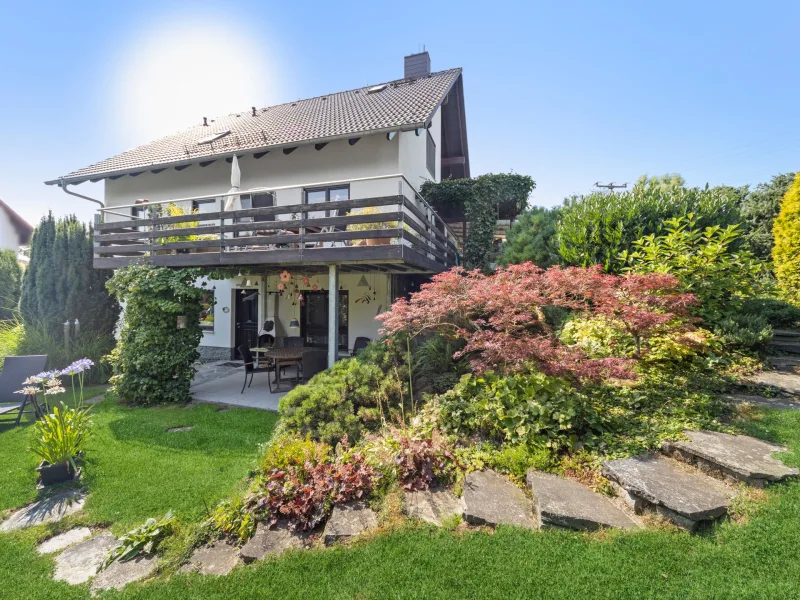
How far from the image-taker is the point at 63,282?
1046cm

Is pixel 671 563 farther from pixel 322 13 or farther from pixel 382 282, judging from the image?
pixel 322 13

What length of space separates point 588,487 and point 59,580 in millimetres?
4064

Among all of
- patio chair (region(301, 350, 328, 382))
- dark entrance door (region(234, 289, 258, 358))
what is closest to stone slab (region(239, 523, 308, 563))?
patio chair (region(301, 350, 328, 382))

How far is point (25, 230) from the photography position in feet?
81.8

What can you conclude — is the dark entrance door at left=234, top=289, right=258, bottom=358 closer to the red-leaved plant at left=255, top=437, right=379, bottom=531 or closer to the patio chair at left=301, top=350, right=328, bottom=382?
the patio chair at left=301, top=350, right=328, bottom=382

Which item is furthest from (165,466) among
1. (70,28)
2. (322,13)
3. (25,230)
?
(25,230)

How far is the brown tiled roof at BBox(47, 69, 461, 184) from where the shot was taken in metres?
9.45

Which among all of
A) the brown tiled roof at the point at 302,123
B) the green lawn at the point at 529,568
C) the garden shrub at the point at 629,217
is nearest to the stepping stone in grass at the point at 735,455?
the green lawn at the point at 529,568

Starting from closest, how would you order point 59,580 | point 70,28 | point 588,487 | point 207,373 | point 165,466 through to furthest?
point 59,580 → point 588,487 → point 165,466 → point 70,28 → point 207,373

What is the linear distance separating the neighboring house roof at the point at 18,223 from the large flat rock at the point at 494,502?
110 feet

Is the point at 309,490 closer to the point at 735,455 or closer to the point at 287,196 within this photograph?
the point at 735,455

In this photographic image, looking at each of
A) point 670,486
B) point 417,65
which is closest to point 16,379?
point 670,486

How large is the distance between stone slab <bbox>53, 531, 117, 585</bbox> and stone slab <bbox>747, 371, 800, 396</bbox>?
6.88m

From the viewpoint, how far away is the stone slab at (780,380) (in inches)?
157
